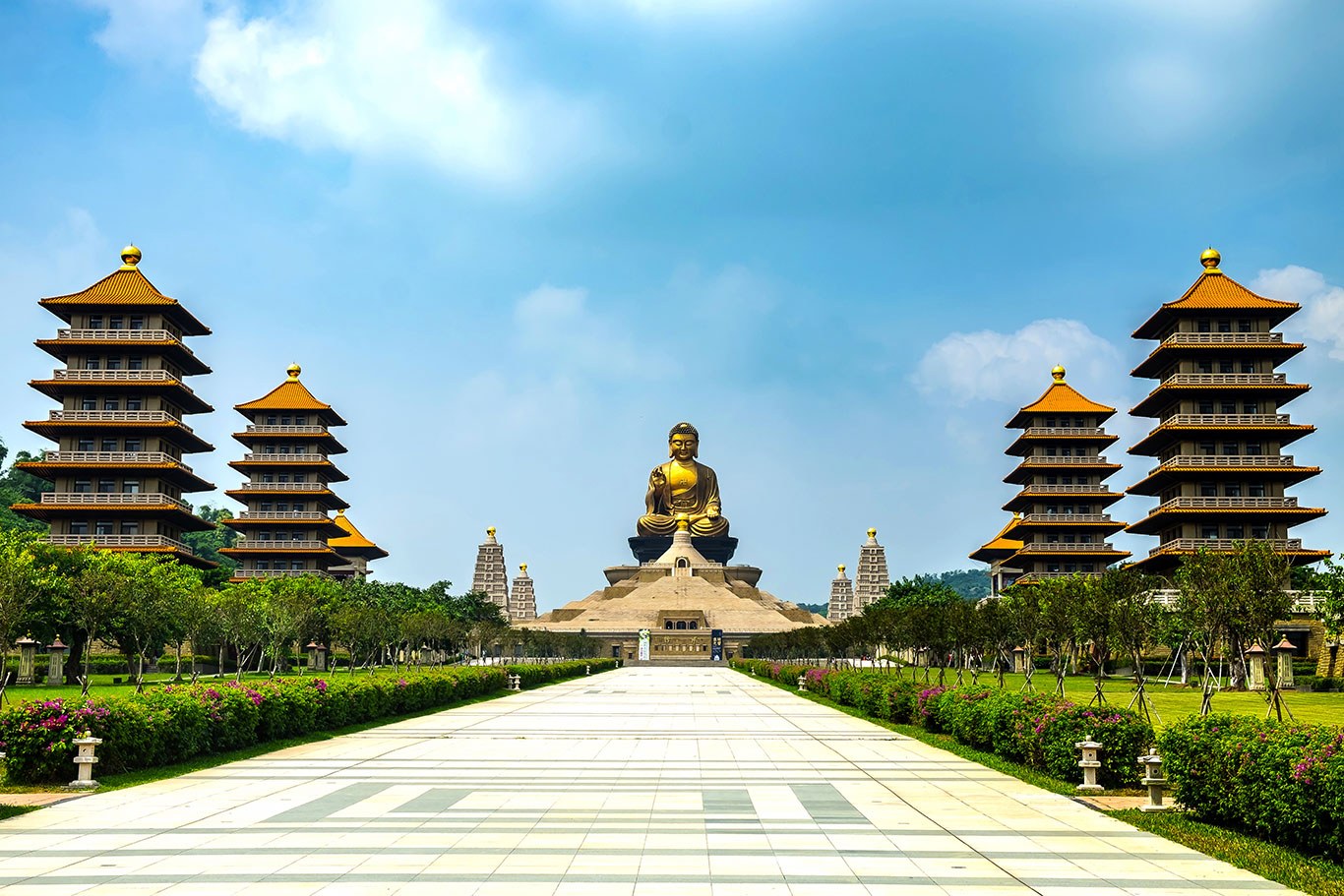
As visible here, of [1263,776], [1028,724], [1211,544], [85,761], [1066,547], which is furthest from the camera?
[1066,547]

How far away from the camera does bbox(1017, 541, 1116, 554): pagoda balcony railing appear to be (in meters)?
77.2

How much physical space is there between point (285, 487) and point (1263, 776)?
76482mm

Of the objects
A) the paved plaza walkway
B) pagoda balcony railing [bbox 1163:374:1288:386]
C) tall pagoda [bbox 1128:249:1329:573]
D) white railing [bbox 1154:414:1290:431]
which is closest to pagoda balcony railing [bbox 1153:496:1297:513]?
tall pagoda [bbox 1128:249:1329:573]

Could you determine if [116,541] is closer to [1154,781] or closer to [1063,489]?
[1063,489]

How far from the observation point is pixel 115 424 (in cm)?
6888

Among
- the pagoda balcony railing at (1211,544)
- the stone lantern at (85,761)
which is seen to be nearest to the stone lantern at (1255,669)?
the pagoda balcony railing at (1211,544)

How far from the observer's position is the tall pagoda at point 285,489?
263 ft

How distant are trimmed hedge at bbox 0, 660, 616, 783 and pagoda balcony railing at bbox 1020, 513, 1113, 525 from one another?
183 feet

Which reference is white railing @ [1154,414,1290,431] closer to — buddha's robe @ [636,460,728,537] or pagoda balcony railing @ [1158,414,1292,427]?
pagoda balcony railing @ [1158,414,1292,427]

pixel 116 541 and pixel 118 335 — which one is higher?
pixel 118 335

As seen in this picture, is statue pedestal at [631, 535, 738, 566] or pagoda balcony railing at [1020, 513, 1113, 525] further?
statue pedestal at [631, 535, 738, 566]

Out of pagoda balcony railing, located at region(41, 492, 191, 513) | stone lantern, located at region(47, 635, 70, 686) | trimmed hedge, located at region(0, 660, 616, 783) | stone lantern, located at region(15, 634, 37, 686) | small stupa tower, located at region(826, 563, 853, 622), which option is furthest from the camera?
small stupa tower, located at region(826, 563, 853, 622)

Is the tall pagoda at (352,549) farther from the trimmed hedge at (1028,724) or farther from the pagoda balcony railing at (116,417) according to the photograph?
the trimmed hedge at (1028,724)

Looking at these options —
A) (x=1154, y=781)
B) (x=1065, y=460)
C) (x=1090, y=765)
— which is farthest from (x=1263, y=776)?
(x=1065, y=460)
